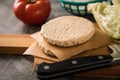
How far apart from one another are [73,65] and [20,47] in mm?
211

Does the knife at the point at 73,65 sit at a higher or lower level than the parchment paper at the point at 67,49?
lower

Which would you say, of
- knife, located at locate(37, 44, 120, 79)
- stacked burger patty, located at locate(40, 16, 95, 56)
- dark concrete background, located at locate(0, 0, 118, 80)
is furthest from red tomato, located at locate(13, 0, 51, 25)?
knife, located at locate(37, 44, 120, 79)

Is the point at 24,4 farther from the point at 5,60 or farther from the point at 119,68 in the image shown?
the point at 119,68

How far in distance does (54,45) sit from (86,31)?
→ 0.10 meters

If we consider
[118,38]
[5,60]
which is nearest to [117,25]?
[118,38]

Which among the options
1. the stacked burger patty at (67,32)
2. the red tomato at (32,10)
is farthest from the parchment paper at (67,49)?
the red tomato at (32,10)

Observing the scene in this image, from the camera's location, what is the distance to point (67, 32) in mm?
815

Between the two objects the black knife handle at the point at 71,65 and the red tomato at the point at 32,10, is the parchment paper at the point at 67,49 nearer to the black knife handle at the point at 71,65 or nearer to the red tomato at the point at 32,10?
the black knife handle at the point at 71,65

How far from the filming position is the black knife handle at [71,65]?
719 millimetres

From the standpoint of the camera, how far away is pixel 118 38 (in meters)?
0.81

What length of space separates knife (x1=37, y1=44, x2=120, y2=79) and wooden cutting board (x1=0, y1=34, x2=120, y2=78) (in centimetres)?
2

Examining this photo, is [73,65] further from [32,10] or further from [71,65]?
[32,10]

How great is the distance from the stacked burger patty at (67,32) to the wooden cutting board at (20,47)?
0.09 m

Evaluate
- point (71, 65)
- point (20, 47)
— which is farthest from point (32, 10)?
point (71, 65)
